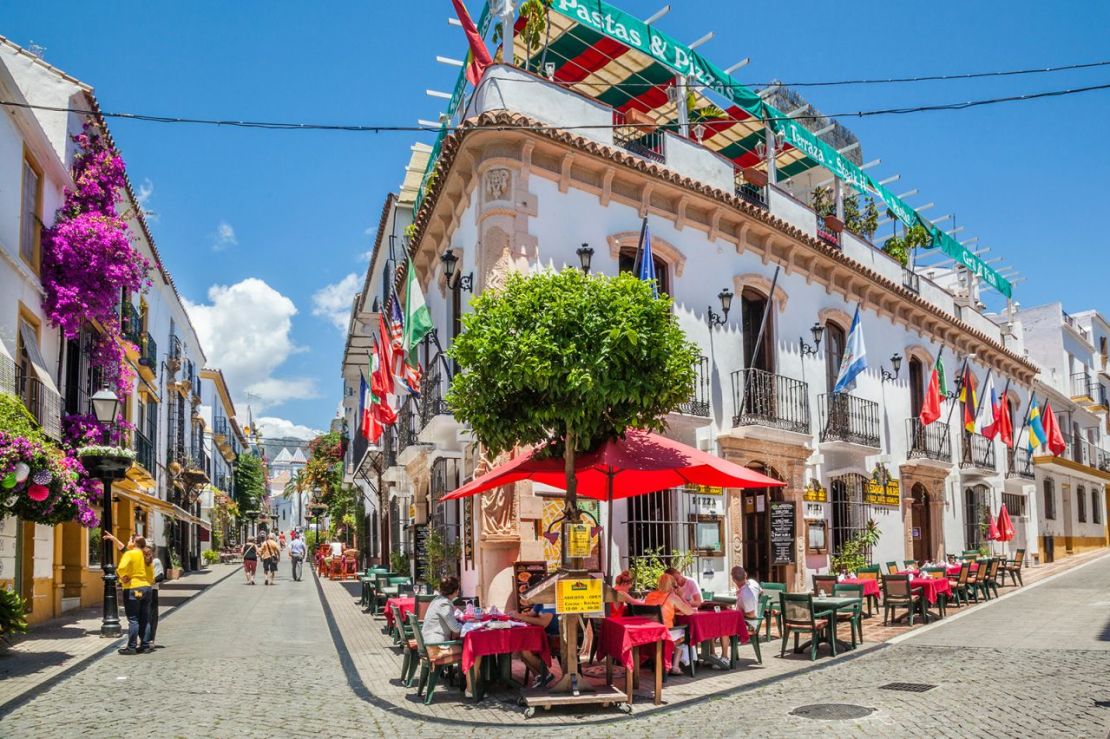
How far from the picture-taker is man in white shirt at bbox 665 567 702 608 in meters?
10.8

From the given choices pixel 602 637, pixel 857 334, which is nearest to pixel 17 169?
pixel 602 637

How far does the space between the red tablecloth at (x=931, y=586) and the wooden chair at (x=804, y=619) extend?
329cm

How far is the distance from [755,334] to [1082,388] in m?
28.2

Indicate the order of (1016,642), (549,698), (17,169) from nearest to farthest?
1. (549,698)
2. (1016,642)
3. (17,169)

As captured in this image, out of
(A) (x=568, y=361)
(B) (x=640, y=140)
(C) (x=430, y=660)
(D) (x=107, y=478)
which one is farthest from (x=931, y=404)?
(D) (x=107, y=478)

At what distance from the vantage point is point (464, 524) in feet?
50.5

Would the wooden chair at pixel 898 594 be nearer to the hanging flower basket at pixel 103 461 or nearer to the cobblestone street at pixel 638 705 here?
the cobblestone street at pixel 638 705

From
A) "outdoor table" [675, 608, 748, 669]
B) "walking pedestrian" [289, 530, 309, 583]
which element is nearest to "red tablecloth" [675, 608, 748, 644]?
"outdoor table" [675, 608, 748, 669]

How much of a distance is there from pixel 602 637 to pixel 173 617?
1166 cm

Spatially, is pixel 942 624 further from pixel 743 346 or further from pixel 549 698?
pixel 549 698

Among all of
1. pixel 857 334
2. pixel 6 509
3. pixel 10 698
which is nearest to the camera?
pixel 10 698

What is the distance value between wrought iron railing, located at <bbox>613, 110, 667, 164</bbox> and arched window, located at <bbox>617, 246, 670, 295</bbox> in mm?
1655

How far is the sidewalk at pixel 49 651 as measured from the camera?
32.1 feet

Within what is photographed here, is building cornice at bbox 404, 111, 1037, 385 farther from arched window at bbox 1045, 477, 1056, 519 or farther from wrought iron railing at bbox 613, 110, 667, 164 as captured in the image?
arched window at bbox 1045, 477, 1056, 519
